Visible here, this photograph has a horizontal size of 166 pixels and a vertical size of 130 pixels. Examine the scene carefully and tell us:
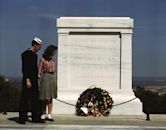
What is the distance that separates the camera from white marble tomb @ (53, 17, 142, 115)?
41.0ft

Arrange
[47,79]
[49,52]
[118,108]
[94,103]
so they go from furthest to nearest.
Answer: [118,108] → [94,103] → [47,79] → [49,52]

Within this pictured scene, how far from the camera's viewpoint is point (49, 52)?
35.4 ft

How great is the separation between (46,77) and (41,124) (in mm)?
1176

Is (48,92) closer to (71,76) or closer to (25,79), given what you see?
(25,79)

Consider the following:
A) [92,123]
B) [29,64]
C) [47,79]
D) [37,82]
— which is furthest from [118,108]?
[29,64]

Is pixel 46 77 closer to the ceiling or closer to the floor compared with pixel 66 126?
closer to the ceiling

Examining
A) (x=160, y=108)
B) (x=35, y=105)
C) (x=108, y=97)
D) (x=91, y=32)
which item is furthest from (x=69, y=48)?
(x=160, y=108)

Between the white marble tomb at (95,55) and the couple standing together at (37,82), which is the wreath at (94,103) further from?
the couple standing together at (37,82)

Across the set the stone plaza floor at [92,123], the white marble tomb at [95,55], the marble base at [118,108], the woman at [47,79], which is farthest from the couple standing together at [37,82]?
the white marble tomb at [95,55]

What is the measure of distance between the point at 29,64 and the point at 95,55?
9.08ft

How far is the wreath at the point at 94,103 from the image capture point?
12.0m

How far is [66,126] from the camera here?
9875 mm

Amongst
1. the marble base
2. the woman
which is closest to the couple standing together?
the woman

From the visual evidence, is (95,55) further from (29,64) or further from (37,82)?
(29,64)
